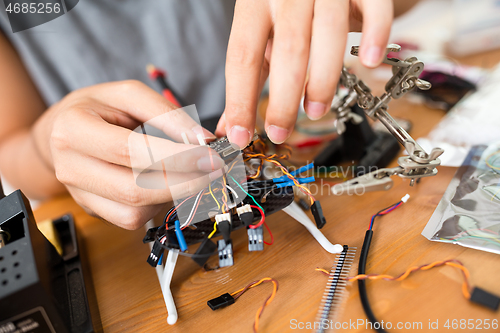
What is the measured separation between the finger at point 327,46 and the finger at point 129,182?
0.68ft

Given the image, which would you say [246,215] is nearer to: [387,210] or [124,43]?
[387,210]

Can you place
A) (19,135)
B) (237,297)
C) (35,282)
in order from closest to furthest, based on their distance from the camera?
(35,282), (237,297), (19,135)

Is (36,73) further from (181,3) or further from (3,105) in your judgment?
(181,3)

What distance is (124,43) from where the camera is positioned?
0.94 metres

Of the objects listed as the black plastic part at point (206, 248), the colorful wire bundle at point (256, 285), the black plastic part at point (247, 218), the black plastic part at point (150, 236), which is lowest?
the colorful wire bundle at point (256, 285)

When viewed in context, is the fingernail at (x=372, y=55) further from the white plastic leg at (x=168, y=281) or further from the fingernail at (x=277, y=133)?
the white plastic leg at (x=168, y=281)

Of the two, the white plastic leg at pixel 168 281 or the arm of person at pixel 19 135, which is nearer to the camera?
the white plastic leg at pixel 168 281

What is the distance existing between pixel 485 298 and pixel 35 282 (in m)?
0.57

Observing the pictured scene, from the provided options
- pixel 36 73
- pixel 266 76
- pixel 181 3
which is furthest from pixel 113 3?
pixel 266 76

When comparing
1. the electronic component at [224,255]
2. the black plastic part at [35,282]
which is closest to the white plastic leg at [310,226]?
the electronic component at [224,255]

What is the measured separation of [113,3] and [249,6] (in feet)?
2.08

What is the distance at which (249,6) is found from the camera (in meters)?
0.49

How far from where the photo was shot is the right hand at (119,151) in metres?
0.47

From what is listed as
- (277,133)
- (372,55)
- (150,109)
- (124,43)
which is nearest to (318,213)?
(277,133)
